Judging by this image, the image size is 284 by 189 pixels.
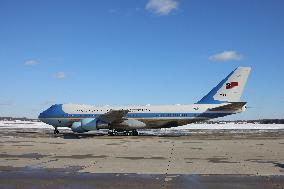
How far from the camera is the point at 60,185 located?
10305mm

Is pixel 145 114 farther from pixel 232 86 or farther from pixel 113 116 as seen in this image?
pixel 232 86

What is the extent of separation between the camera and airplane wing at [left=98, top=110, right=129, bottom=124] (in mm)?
42719

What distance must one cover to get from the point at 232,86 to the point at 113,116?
15082 mm

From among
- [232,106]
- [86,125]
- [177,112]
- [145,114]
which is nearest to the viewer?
[232,106]

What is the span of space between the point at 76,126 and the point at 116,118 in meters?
5.00

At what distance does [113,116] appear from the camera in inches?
1713

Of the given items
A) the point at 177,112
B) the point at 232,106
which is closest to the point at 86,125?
the point at 177,112

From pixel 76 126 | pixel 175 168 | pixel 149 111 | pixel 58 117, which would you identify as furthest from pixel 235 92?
pixel 175 168

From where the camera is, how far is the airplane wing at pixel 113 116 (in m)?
42.7

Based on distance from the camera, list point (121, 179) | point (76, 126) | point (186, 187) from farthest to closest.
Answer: point (76, 126), point (121, 179), point (186, 187)

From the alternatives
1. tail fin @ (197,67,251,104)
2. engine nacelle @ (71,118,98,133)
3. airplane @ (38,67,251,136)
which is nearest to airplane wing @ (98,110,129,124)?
airplane @ (38,67,251,136)

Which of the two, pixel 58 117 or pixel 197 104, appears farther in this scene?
pixel 58 117

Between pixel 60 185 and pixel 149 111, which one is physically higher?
pixel 149 111

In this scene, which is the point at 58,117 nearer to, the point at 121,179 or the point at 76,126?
the point at 76,126
